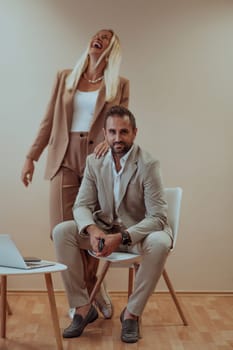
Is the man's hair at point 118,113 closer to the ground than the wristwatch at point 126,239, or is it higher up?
higher up

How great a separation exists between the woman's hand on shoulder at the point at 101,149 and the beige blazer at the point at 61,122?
11 cm

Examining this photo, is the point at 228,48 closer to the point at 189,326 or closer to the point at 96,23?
the point at 96,23

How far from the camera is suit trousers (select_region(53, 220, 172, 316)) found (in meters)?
2.85

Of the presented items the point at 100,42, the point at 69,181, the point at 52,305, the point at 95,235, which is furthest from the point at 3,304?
the point at 100,42

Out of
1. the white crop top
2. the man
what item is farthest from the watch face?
the white crop top

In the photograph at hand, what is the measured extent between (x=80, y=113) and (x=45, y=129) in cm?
25

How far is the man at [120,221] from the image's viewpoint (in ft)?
9.38

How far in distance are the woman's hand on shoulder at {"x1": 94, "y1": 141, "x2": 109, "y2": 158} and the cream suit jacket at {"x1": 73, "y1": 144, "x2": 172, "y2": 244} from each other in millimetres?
24

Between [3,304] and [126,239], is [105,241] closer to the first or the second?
[126,239]

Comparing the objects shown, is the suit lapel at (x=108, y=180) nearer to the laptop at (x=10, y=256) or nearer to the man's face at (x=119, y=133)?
the man's face at (x=119, y=133)

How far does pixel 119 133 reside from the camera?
2963 millimetres

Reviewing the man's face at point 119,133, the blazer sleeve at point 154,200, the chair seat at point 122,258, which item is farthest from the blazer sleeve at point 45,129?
the chair seat at point 122,258

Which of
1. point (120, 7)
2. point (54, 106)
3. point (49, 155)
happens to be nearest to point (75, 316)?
point (49, 155)

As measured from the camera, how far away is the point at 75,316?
9.63 ft
